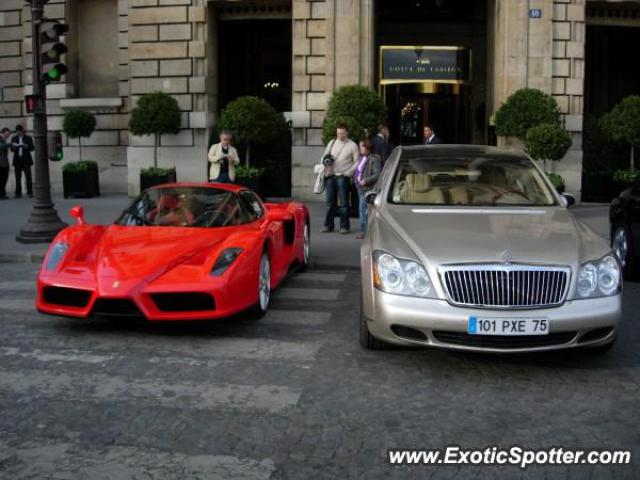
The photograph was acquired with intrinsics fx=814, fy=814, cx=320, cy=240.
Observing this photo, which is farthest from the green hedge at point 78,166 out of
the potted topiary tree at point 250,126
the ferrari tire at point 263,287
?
the ferrari tire at point 263,287

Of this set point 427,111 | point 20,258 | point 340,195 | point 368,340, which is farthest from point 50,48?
point 427,111

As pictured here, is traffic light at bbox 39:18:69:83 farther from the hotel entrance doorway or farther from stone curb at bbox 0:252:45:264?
the hotel entrance doorway

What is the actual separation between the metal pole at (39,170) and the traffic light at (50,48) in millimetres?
79

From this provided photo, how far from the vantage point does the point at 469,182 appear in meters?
7.20

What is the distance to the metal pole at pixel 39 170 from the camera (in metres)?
12.7

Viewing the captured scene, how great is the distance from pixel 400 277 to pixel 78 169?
677 inches

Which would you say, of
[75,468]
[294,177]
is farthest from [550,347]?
[294,177]

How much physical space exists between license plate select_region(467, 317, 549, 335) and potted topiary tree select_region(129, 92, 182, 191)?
15505mm

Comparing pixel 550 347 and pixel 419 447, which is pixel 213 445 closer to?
pixel 419 447

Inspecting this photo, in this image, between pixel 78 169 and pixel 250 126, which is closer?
pixel 250 126

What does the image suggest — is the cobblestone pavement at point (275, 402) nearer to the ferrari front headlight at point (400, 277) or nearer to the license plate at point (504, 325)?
the license plate at point (504, 325)

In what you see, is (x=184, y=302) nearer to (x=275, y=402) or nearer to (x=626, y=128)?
(x=275, y=402)

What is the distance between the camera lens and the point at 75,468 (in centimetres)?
402

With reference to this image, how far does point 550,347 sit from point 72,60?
2033cm
